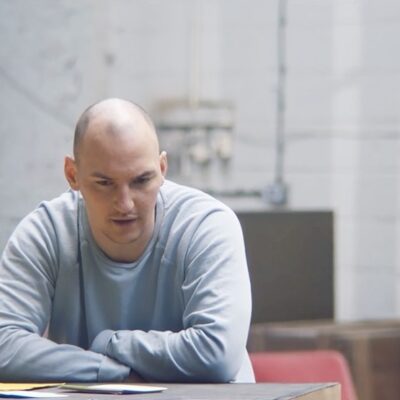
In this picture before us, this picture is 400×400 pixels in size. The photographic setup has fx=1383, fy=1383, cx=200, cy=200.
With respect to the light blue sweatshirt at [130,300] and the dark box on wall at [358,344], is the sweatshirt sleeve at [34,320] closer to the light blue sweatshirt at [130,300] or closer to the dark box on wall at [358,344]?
the light blue sweatshirt at [130,300]

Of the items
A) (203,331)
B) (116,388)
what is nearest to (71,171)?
(203,331)

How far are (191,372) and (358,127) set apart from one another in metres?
2.80

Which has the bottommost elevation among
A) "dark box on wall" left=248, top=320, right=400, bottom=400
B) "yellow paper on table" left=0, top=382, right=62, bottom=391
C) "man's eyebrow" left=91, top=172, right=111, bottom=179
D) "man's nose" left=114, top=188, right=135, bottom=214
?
"dark box on wall" left=248, top=320, right=400, bottom=400

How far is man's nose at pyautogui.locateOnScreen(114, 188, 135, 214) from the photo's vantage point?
2.77 m

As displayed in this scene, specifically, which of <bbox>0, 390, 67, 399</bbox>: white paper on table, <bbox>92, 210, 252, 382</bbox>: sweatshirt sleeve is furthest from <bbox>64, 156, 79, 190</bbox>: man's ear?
<bbox>0, 390, 67, 399</bbox>: white paper on table

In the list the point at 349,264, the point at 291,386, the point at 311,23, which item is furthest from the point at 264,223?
the point at 291,386

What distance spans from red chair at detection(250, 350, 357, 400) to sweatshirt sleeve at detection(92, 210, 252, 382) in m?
0.43

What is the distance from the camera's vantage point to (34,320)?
288 cm

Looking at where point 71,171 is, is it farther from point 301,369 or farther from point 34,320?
point 301,369

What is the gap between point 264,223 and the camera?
4.89 metres

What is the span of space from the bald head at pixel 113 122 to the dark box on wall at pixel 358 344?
1779 millimetres

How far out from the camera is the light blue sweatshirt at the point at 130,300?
2.71 metres

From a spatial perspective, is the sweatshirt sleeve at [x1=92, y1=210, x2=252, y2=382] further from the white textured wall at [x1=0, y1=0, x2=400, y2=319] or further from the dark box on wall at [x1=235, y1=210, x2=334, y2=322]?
the white textured wall at [x1=0, y1=0, x2=400, y2=319]

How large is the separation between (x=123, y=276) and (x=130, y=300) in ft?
0.17
